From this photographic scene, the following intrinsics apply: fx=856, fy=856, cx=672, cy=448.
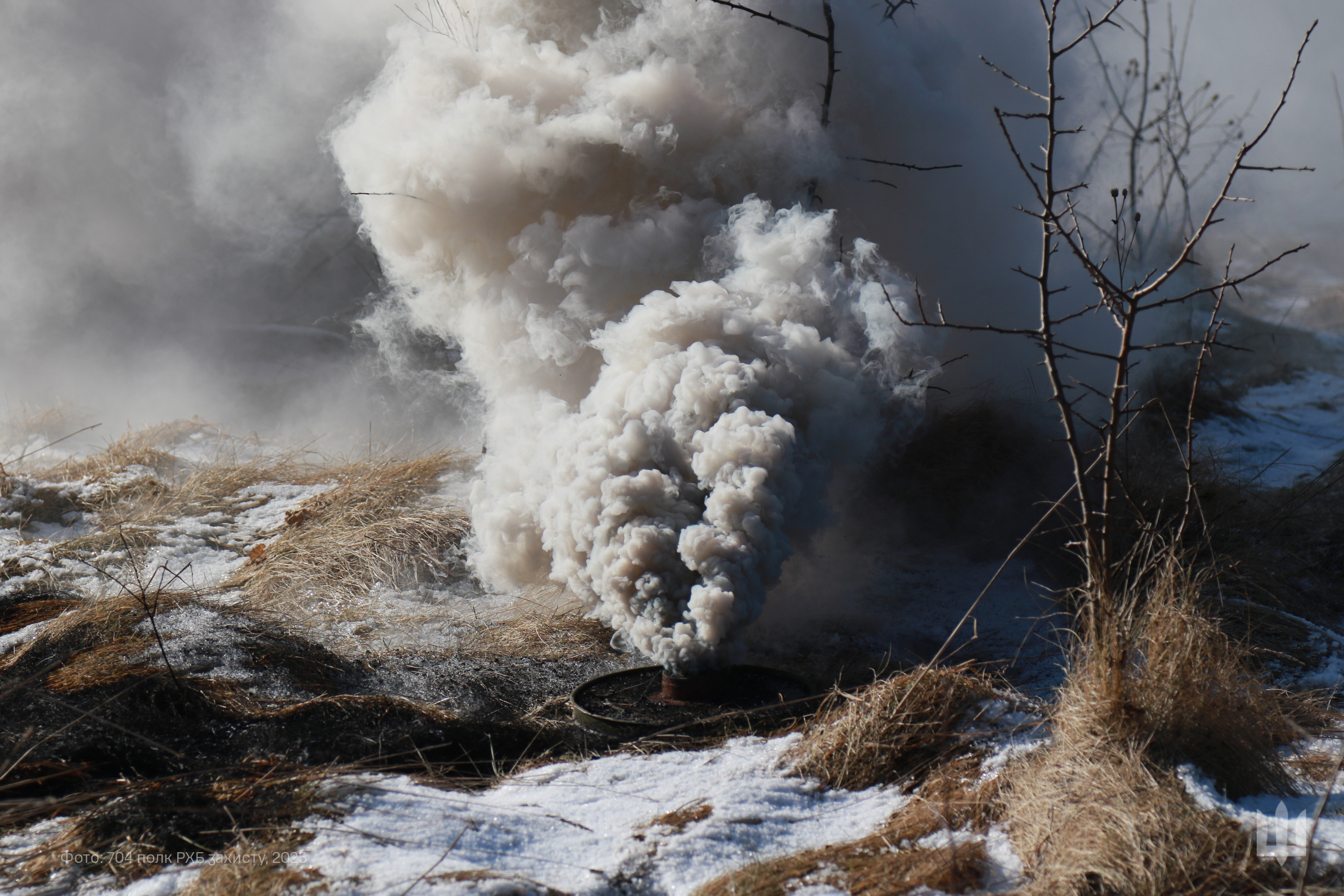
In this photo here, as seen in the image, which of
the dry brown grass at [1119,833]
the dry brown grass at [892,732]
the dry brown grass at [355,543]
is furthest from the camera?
the dry brown grass at [355,543]

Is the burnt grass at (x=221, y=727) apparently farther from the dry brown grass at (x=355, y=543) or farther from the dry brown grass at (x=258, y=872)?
the dry brown grass at (x=355, y=543)

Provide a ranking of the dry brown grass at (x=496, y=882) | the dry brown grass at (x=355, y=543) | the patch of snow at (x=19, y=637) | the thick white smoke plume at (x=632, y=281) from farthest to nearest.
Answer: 1. the dry brown grass at (x=355, y=543)
2. the patch of snow at (x=19, y=637)
3. the thick white smoke plume at (x=632, y=281)
4. the dry brown grass at (x=496, y=882)

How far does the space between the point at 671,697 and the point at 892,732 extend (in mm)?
1146

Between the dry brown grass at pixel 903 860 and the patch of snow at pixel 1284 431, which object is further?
the patch of snow at pixel 1284 431

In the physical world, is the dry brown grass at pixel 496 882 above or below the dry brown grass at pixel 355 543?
below

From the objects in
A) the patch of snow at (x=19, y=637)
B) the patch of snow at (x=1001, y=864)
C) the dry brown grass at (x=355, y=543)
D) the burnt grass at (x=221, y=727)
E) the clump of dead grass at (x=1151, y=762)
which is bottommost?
the patch of snow at (x=1001, y=864)

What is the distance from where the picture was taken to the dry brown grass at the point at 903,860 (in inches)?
79.7

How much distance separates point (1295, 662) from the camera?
384 cm

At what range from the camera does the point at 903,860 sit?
2115 mm

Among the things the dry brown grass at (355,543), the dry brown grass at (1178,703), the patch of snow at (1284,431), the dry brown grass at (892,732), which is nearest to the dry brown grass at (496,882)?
the dry brown grass at (892,732)

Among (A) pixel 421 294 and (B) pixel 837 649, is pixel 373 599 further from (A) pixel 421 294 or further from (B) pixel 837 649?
(B) pixel 837 649

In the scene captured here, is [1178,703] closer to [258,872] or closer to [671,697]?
[671,697]

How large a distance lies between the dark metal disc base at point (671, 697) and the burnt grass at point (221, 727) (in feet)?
0.35

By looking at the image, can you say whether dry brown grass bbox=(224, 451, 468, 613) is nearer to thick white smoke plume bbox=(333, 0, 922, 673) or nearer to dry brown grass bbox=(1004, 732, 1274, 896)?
thick white smoke plume bbox=(333, 0, 922, 673)
